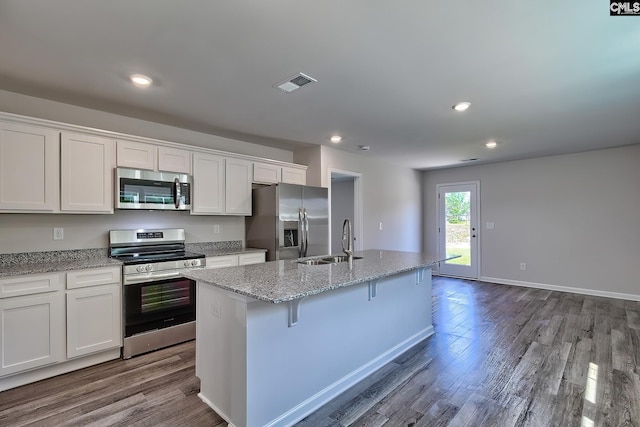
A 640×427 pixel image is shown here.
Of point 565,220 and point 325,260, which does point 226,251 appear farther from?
point 565,220

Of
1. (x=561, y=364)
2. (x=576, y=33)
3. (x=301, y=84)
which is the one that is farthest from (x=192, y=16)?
(x=561, y=364)

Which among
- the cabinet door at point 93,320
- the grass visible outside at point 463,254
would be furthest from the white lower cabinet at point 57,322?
the grass visible outside at point 463,254

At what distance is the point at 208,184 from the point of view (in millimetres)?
3750

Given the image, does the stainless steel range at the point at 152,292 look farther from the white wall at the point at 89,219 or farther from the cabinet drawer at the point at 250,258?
the cabinet drawer at the point at 250,258

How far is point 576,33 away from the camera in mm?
1880

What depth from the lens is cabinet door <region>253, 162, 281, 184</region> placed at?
421 centimetres

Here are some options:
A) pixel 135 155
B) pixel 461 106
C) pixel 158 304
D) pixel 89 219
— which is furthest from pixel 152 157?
pixel 461 106

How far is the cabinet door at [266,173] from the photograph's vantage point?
4.21m

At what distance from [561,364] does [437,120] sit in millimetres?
2647

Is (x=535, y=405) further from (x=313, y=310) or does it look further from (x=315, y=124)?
(x=315, y=124)

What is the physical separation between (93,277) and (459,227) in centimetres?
643

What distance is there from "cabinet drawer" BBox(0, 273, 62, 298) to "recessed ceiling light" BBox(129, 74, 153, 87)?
1705 millimetres

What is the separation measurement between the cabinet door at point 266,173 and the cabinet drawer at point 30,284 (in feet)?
7.62

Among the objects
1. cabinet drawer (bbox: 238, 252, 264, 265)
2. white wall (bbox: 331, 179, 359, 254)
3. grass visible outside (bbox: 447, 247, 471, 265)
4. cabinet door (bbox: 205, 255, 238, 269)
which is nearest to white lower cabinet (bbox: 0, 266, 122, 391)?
cabinet door (bbox: 205, 255, 238, 269)
